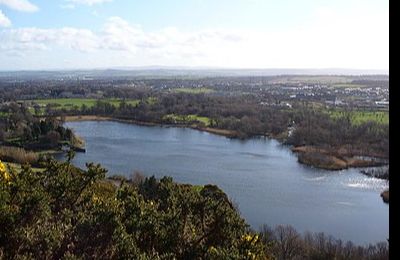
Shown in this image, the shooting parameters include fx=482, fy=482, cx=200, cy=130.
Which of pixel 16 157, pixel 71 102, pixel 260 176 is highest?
pixel 71 102

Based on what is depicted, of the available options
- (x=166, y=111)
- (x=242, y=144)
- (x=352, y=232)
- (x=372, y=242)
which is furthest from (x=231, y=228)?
(x=166, y=111)

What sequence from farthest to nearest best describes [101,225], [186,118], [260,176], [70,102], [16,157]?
[70,102], [186,118], [260,176], [16,157], [101,225]

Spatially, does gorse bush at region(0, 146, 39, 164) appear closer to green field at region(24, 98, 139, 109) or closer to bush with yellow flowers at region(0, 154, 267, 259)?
bush with yellow flowers at region(0, 154, 267, 259)

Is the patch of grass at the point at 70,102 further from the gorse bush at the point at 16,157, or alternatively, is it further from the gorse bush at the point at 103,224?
the gorse bush at the point at 103,224

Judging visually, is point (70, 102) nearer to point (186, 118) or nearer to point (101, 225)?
point (186, 118)

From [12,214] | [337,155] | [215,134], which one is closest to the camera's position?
[12,214]

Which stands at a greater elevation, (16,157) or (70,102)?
(70,102)

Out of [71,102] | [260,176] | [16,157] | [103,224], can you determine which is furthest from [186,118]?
[103,224]

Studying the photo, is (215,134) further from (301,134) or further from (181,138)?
(301,134)
